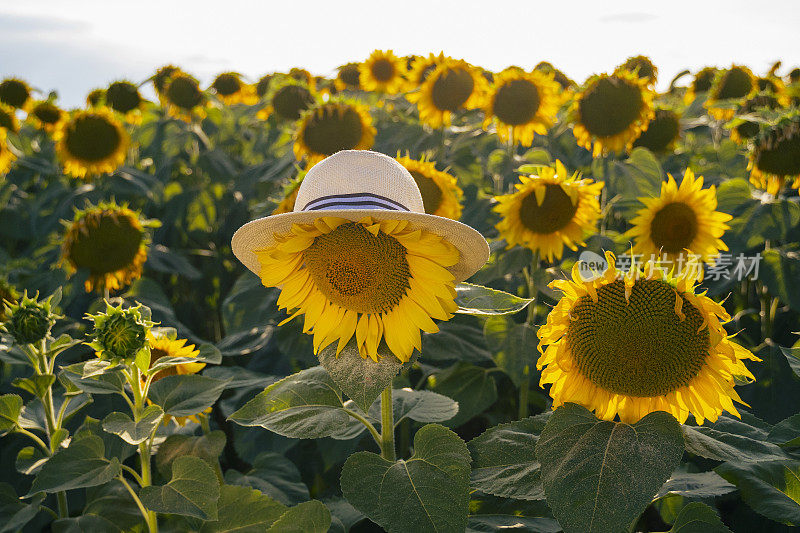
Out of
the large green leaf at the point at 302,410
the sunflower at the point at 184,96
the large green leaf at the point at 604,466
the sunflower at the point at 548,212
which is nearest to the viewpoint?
the large green leaf at the point at 604,466

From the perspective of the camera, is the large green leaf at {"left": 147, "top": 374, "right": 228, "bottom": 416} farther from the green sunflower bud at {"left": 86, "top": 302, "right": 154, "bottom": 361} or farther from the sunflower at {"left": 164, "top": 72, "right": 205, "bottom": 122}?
the sunflower at {"left": 164, "top": 72, "right": 205, "bottom": 122}

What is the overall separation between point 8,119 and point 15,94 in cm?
53

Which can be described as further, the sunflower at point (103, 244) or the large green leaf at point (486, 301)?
the sunflower at point (103, 244)

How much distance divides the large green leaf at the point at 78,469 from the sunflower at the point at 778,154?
7.41ft

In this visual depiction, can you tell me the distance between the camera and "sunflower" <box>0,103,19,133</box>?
14.9 ft

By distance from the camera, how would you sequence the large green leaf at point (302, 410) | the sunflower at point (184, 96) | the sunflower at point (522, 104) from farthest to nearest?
1. the sunflower at point (184, 96)
2. the sunflower at point (522, 104)
3. the large green leaf at point (302, 410)

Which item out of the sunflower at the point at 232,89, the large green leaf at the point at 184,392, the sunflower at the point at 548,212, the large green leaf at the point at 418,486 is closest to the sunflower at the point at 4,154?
the sunflower at the point at 232,89

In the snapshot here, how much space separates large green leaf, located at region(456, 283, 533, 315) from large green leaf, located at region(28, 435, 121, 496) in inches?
27.6

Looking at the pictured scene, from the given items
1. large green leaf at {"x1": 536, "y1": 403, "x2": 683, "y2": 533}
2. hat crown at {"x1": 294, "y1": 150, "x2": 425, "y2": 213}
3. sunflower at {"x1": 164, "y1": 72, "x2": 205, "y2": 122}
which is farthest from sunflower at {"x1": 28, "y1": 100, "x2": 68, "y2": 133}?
large green leaf at {"x1": 536, "y1": 403, "x2": 683, "y2": 533}

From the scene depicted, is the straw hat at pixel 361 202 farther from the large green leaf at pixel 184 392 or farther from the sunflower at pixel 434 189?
the sunflower at pixel 434 189

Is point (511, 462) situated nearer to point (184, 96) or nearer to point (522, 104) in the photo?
point (522, 104)

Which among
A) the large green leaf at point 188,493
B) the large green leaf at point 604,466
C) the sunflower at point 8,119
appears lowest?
the large green leaf at point 188,493

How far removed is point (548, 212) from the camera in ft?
6.31

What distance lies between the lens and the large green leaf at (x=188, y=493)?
1.15m
